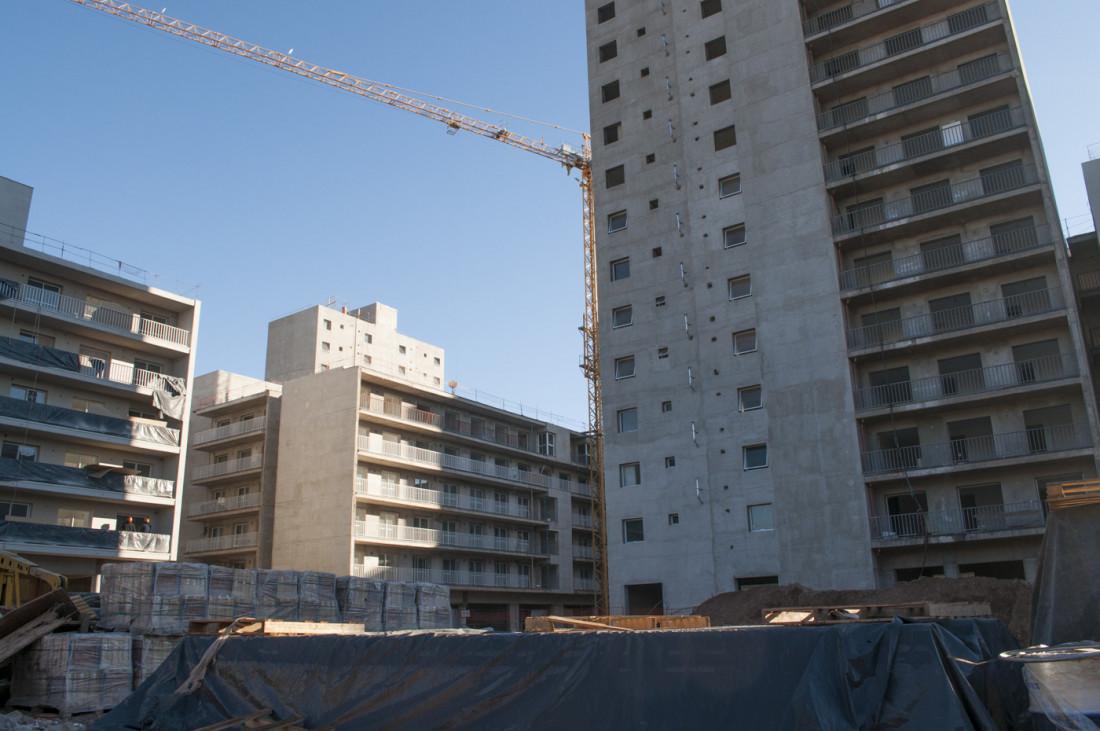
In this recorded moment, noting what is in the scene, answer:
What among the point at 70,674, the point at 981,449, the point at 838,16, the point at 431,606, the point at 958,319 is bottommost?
the point at 70,674

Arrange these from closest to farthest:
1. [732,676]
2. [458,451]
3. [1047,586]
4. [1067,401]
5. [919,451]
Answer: [732,676] < [1047,586] < [1067,401] < [919,451] < [458,451]

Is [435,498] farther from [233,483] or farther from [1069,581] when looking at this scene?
[1069,581]

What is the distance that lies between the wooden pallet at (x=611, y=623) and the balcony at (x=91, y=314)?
1360 inches

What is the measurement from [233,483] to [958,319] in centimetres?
4411

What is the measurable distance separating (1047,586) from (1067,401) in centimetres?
2345

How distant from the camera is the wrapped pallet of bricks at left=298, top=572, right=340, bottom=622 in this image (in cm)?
2819

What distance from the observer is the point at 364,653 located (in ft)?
43.0

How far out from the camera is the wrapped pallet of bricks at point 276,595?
26938 mm

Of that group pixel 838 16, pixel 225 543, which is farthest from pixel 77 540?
pixel 838 16

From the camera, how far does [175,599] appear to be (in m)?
24.3

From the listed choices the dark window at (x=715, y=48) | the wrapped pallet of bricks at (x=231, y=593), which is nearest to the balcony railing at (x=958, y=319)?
the dark window at (x=715, y=48)

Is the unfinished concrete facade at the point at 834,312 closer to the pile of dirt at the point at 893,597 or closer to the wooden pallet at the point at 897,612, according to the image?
the pile of dirt at the point at 893,597

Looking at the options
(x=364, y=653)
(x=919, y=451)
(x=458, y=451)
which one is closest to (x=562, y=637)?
(x=364, y=653)

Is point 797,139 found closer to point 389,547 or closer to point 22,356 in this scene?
point 389,547
